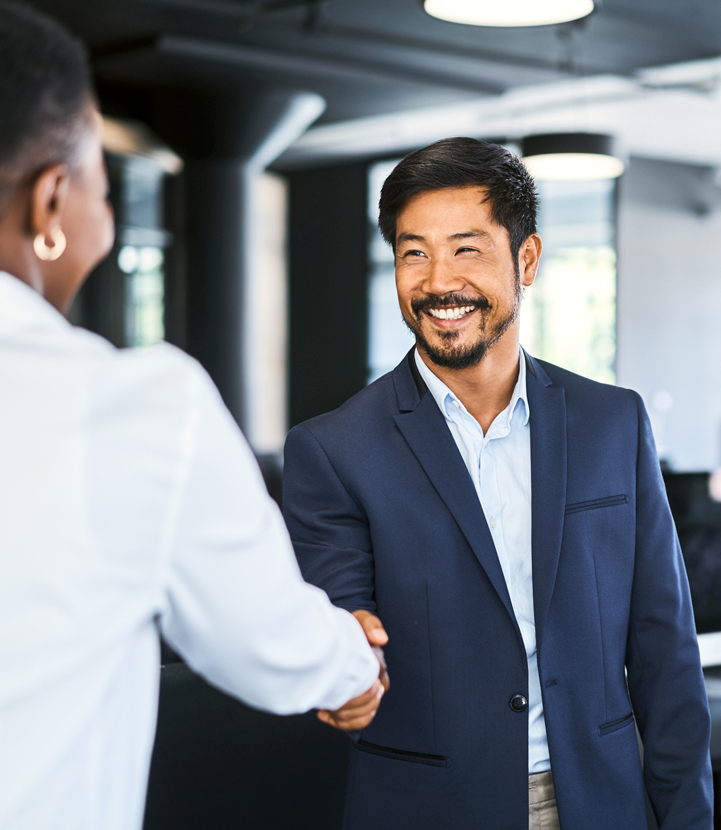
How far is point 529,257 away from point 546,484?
0.47 m

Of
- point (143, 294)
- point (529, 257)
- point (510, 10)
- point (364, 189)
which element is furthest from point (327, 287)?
point (529, 257)

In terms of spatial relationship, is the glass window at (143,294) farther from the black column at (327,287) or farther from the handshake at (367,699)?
the handshake at (367,699)

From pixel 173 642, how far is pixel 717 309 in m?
10.3

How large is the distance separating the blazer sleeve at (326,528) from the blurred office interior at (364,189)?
1.29m

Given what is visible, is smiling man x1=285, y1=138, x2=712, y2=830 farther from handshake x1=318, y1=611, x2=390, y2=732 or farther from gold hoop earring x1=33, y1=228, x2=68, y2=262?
gold hoop earring x1=33, y1=228, x2=68, y2=262

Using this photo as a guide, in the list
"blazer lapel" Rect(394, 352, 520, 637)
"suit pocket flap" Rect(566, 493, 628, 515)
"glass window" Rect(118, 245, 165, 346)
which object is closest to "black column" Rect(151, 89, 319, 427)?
"glass window" Rect(118, 245, 165, 346)

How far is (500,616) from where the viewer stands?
4.75 feet

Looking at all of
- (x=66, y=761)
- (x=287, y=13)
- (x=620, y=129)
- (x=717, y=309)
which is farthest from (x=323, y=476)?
(x=717, y=309)

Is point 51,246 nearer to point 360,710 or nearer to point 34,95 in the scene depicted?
point 34,95

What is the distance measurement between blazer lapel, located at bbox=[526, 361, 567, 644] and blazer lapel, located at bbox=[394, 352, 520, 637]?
0.06 metres

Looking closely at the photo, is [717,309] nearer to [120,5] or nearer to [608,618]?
[120,5]

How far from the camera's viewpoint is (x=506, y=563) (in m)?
1.52

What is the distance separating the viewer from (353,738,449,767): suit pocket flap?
1.45 metres

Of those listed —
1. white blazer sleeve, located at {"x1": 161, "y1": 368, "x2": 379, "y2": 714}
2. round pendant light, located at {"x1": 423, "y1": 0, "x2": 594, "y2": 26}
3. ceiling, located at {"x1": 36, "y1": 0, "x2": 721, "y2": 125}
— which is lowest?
white blazer sleeve, located at {"x1": 161, "y1": 368, "x2": 379, "y2": 714}
